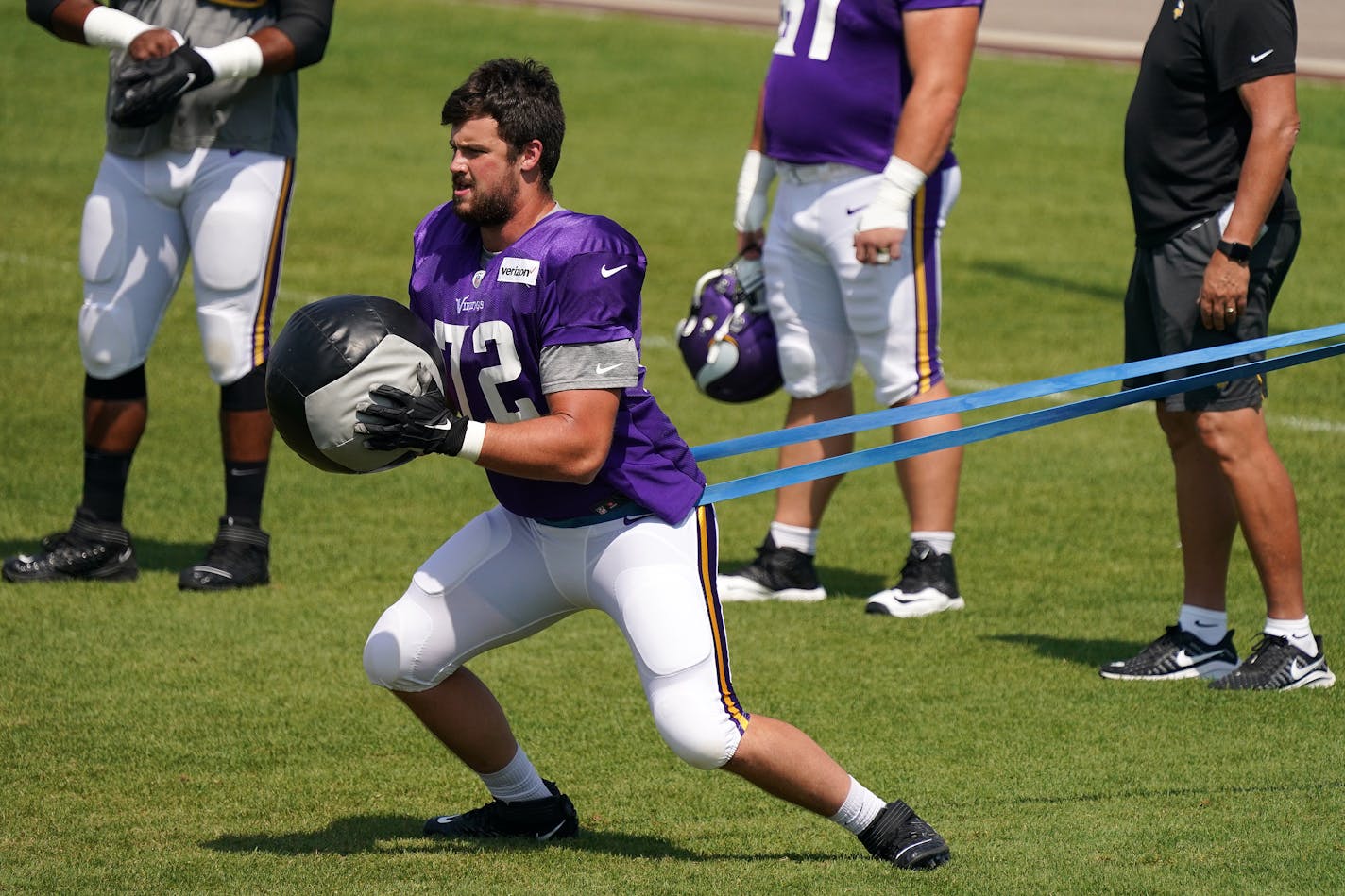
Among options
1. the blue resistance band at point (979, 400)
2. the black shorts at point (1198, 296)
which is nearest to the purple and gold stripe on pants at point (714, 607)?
the blue resistance band at point (979, 400)

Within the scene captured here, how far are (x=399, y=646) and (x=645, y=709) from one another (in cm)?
137

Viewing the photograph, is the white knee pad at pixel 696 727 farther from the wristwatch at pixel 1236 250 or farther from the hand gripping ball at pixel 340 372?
the wristwatch at pixel 1236 250

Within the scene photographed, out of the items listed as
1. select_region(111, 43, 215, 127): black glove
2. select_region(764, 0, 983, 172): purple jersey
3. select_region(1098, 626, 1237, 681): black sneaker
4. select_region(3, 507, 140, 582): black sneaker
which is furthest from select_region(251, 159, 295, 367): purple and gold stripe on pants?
select_region(1098, 626, 1237, 681): black sneaker

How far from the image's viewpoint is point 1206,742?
16.9ft

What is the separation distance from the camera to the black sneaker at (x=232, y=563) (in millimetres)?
6613

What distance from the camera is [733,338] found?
6.85 m

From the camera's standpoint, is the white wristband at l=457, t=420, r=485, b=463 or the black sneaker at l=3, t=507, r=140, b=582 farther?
the black sneaker at l=3, t=507, r=140, b=582

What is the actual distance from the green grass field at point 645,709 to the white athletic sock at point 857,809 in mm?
96

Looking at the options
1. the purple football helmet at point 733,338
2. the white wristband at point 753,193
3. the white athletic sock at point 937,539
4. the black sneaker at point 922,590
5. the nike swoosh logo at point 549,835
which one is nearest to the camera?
the nike swoosh logo at point 549,835

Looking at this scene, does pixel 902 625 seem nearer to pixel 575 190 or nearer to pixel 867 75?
pixel 867 75

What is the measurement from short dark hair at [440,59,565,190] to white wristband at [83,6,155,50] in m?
2.57

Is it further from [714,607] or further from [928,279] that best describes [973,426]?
[928,279]

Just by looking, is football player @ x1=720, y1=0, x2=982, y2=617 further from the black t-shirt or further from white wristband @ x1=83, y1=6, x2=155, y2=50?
white wristband @ x1=83, y1=6, x2=155, y2=50

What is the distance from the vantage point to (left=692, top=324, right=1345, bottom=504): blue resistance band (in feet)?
14.6
